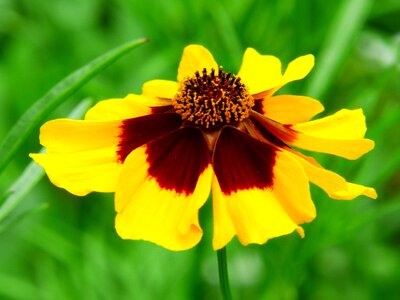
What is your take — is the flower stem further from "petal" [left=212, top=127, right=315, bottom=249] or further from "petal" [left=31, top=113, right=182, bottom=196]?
"petal" [left=31, top=113, right=182, bottom=196]

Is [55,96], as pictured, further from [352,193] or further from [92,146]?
[352,193]

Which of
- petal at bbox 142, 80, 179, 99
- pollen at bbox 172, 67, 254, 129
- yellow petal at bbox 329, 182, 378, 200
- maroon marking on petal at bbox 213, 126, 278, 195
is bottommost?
yellow petal at bbox 329, 182, 378, 200

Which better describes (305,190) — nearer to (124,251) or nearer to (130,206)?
(130,206)

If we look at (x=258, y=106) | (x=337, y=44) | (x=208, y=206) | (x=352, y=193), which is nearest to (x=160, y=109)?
(x=258, y=106)

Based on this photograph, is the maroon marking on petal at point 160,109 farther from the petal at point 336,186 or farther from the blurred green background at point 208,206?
the blurred green background at point 208,206

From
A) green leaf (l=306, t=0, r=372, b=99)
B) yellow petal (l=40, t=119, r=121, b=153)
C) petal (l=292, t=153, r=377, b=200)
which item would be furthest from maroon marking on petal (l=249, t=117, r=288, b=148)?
green leaf (l=306, t=0, r=372, b=99)

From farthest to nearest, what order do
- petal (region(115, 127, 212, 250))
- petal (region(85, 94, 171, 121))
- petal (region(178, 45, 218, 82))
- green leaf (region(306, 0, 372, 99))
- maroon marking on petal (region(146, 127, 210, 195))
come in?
1. green leaf (region(306, 0, 372, 99))
2. petal (region(178, 45, 218, 82))
3. petal (region(85, 94, 171, 121))
4. maroon marking on petal (region(146, 127, 210, 195))
5. petal (region(115, 127, 212, 250))
